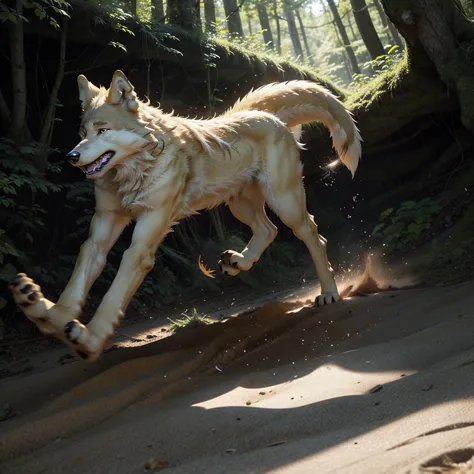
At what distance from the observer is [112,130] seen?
4.65m

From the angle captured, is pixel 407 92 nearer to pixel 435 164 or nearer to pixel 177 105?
pixel 435 164

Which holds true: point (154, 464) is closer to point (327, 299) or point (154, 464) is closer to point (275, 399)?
point (275, 399)

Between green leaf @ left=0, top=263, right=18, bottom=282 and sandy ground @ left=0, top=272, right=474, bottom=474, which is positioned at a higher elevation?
green leaf @ left=0, top=263, right=18, bottom=282

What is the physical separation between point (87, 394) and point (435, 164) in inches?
335

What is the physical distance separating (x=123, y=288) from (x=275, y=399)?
1.51 m

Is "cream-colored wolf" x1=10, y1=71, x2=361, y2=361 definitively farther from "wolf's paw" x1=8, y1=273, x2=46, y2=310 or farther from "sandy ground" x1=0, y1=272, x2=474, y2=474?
"sandy ground" x1=0, y1=272, x2=474, y2=474

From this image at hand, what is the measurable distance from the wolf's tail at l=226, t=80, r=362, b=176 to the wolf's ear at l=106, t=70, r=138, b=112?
1.76m

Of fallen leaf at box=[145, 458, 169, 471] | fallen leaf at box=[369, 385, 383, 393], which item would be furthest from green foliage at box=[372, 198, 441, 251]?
fallen leaf at box=[145, 458, 169, 471]

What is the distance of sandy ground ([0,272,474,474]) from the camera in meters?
2.41

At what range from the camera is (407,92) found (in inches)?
366

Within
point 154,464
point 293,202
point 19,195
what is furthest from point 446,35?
point 154,464

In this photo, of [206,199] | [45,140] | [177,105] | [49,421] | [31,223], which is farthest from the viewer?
[177,105]

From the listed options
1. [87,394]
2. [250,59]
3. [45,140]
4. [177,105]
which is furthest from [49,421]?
[250,59]

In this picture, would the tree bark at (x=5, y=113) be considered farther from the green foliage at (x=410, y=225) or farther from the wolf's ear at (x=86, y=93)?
the green foliage at (x=410, y=225)
